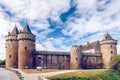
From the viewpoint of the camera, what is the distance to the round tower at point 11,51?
55.1 m

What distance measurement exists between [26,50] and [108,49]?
23.5 metres

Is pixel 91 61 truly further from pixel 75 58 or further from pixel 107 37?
pixel 107 37

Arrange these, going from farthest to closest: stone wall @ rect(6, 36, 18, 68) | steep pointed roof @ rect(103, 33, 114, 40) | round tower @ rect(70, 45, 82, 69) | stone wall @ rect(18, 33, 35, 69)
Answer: steep pointed roof @ rect(103, 33, 114, 40) → round tower @ rect(70, 45, 82, 69) → stone wall @ rect(6, 36, 18, 68) → stone wall @ rect(18, 33, 35, 69)

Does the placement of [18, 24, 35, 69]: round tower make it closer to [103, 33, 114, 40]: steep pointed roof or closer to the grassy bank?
the grassy bank

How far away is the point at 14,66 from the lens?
180ft

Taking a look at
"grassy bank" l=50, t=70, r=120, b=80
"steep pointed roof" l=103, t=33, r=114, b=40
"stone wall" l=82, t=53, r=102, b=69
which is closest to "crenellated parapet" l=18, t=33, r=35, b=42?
"stone wall" l=82, t=53, r=102, b=69

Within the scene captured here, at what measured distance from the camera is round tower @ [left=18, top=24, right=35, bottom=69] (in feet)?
173

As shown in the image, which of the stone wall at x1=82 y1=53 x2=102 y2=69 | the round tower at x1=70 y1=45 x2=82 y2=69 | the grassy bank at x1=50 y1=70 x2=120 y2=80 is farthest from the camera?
the stone wall at x1=82 y1=53 x2=102 y2=69

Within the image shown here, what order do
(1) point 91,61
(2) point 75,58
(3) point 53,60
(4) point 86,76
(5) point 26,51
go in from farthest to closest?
(1) point 91,61
(2) point 75,58
(3) point 53,60
(5) point 26,51
(4) point 86,76

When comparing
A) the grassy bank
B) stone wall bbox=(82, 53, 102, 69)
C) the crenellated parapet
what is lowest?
the grassy bank

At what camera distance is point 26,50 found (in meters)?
52.9

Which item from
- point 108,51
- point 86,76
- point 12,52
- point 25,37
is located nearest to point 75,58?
point 108,51

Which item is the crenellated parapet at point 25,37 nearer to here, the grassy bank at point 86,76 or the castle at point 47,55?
the castle at point 47,55

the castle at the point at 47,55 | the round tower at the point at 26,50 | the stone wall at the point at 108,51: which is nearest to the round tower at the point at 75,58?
the castle at the point at 47,55
